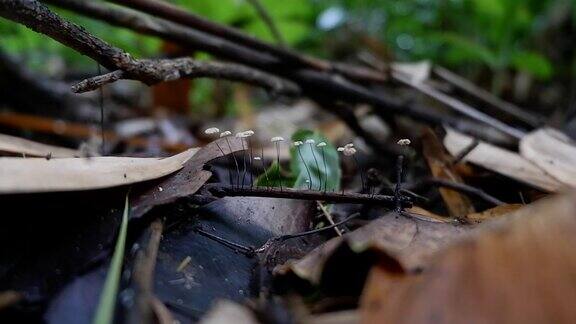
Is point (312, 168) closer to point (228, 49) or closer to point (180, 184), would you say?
point (180, 184)

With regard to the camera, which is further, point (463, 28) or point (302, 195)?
point (463, 28)

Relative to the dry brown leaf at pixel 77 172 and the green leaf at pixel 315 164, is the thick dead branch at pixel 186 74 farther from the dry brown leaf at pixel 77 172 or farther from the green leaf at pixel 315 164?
the green leaf at pixel 315 164

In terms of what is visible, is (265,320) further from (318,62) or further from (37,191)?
(318,62)

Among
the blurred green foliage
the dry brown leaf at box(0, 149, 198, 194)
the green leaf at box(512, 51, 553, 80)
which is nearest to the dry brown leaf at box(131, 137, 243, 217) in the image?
the dry brown leaf at box(0, 149, 198, 194)

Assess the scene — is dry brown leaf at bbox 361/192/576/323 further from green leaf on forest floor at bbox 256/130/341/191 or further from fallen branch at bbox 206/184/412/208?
green leaf on forest floor at bbox 256/130/341/191

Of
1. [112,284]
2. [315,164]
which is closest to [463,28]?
[315,164]
